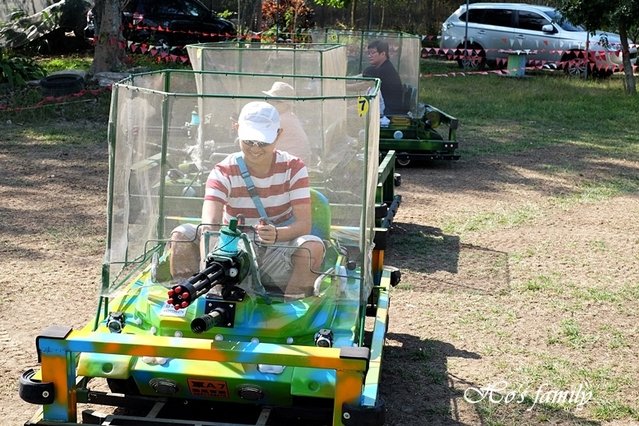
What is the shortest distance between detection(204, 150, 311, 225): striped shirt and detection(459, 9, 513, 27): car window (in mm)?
21768

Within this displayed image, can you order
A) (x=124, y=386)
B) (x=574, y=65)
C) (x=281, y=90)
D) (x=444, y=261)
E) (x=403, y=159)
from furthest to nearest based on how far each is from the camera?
(x=574, y=65)
(x=403, y=159)
(x=444, y=261)
(x=281, y=90)
(x=124, y=386)

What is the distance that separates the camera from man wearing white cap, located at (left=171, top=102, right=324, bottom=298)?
4914 mm

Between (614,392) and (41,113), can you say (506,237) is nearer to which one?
(614,392)

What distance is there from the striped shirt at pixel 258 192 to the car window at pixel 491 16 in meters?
21.8

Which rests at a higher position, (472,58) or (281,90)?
(281,90)

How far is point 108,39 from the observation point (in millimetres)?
17141

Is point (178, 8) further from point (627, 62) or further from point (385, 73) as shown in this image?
point (385, 73)

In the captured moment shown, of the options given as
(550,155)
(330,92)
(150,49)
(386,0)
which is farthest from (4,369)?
(386,0)

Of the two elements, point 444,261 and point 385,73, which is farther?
point 385,73

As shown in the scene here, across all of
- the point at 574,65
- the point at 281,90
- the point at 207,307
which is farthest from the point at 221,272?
the point at 574,65

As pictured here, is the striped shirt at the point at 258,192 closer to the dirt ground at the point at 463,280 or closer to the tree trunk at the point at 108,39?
the dirt ground at the point at 463,280

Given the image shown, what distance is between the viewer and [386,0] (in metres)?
31.6

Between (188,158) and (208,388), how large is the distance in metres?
1.36

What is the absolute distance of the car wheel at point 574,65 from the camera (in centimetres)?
2367
